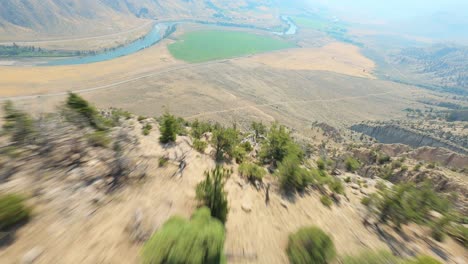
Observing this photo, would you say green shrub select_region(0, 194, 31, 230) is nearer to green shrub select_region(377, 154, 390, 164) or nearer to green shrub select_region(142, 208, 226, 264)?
green shrub select_region(142, 208, 226, 264)

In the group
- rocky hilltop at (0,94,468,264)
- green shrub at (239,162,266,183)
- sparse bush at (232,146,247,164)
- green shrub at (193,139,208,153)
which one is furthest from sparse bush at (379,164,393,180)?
green shrub at (193,139,208,153)

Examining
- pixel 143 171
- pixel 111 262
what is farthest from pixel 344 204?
pixel 111 262

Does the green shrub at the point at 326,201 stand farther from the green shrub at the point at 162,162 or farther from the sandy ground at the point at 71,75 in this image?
the sandy ground at the point at 71,75

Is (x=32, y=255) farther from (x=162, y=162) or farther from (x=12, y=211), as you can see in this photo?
(x=162, y=162)

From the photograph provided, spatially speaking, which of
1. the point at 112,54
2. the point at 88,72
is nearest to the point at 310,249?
the point at 88,72

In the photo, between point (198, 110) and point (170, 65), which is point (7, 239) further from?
point (170, 65)

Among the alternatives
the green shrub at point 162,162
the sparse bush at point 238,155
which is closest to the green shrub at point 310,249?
the green shrub at point 162,162

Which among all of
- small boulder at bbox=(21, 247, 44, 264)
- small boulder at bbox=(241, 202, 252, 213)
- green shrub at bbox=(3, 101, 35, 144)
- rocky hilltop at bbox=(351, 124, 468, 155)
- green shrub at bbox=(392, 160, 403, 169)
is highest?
green shrub at bbox=(3, 101, 35, 144)
